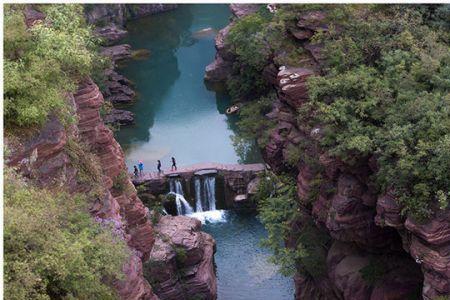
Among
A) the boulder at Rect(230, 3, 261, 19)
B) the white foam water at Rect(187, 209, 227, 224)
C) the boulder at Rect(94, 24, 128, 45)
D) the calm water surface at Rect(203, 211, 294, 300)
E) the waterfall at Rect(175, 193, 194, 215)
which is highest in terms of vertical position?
the boulder at Rect(230, 3, 261, 19)

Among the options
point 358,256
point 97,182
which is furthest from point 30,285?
point 358,256

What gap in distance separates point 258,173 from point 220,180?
2.39 m

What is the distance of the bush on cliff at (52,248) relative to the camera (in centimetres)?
1216

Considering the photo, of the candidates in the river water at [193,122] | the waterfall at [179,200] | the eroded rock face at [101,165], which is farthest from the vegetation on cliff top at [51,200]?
the waterfall at [179,200]

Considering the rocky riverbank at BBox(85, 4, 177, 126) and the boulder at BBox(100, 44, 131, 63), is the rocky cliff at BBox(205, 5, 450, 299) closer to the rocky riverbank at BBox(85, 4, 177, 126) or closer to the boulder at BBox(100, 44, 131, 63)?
the rocky riverbank at BBox(85, 4, 177, 126)

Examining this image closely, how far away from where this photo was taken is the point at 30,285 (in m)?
11.7

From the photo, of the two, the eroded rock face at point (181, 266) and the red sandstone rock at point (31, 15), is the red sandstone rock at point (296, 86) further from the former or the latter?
the red sandstone rock at point (31, 15)

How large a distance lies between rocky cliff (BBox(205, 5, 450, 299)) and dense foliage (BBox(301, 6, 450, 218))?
793 mm

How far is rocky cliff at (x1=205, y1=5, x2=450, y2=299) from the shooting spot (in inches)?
720

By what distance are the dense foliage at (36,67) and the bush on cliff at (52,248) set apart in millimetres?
1963

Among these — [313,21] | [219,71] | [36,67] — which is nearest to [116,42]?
[219,71]

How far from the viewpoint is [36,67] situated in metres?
15.9

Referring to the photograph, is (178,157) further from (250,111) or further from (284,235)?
(284,235)

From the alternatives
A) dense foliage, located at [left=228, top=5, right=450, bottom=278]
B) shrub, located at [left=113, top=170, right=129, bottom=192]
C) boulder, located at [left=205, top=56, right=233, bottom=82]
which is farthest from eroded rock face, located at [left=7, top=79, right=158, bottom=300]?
boulder, located at [left=205, top=56, right=233, bottom=82]
